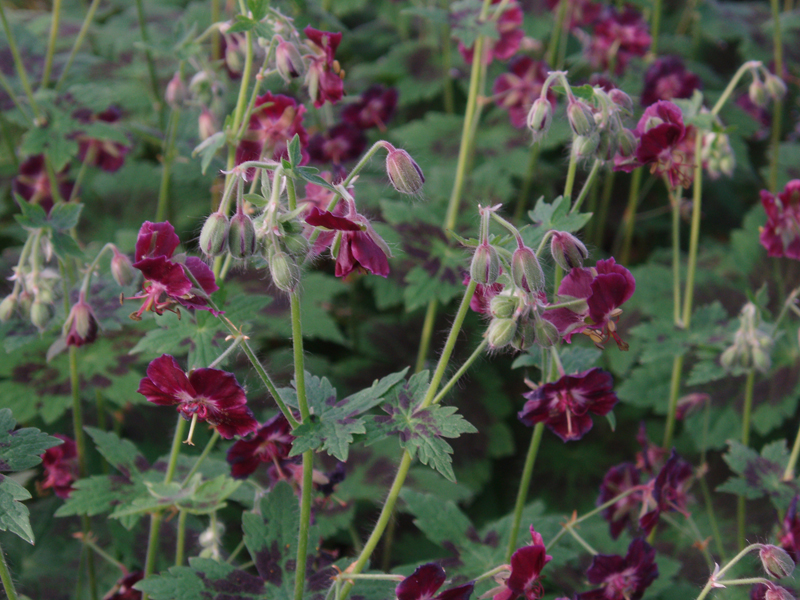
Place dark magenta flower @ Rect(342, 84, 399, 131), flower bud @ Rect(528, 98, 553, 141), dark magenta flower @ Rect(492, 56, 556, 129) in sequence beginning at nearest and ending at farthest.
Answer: flower bud @ Rect(528, 98, 553, 141)
dark magenta flower @ Rect(342, 84, 399, 131)
dark magenta flower @ Rect(492, 56, 556, 129)

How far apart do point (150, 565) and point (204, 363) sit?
0.59m

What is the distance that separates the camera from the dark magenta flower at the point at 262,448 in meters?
1.53

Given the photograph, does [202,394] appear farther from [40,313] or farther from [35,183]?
[35,183]

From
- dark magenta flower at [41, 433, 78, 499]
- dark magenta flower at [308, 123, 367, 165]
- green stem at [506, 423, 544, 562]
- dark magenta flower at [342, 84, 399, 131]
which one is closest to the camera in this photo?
green stem at [506, 423, 544, 562]

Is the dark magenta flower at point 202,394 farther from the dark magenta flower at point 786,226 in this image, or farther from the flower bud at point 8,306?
the dark magenta flower at point 786,226

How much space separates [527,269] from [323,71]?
0.77 metres

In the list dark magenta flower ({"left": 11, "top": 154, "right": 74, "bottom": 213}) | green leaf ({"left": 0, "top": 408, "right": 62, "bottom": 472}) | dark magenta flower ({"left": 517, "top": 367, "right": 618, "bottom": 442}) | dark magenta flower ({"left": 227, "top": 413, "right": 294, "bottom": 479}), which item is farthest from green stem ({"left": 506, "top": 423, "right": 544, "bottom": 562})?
dark magenta flower ({"left": 11, "top": 154, "right": 74, "bottom": 213})

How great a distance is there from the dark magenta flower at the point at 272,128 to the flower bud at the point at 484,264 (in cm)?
68

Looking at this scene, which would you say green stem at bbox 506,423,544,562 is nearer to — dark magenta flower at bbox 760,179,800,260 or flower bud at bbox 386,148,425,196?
flower bud at bbox 386,148,425,196

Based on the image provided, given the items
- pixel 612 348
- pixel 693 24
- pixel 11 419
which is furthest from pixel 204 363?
pixel 693 24

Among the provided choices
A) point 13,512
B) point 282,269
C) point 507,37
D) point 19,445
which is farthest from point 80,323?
point 507,37

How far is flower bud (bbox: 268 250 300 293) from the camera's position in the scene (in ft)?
3.70

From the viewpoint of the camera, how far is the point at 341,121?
2883 mm

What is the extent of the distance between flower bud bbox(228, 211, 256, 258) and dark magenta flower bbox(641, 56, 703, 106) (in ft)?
7.07
